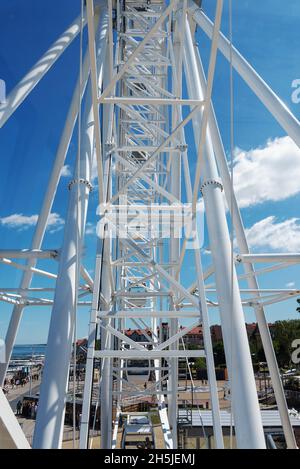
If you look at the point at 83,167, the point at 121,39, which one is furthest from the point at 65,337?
the point at 121,39

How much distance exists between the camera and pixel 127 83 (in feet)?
28.9

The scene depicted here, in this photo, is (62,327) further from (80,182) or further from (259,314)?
(259,314)

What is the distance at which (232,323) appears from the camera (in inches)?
155

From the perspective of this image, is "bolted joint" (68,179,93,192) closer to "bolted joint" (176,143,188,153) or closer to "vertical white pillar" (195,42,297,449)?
"vertical white pillar" (195,42,297,449)

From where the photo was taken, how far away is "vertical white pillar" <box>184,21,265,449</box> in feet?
11.6

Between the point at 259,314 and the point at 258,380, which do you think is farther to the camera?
the point at 258,380

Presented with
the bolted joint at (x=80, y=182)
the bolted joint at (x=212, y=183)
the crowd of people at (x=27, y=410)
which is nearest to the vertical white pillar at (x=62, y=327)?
the bolted joint at (x=80, y=182)

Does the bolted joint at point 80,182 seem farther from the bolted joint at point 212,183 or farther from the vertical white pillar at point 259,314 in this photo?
the vertical white pillar at point 259,314

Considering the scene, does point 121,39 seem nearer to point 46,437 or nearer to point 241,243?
point 241,243

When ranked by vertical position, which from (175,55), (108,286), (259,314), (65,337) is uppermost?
(175,55)

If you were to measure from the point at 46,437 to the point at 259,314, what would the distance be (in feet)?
14.9

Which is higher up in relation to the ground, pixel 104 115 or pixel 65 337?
pixel 104 115

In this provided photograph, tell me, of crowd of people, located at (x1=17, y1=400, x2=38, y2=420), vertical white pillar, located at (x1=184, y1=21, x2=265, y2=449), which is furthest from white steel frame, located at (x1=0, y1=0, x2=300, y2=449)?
crowd of people, located at (x1=17, y1=400, x2=38, y2=420)

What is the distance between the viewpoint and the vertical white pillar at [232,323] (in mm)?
3545
